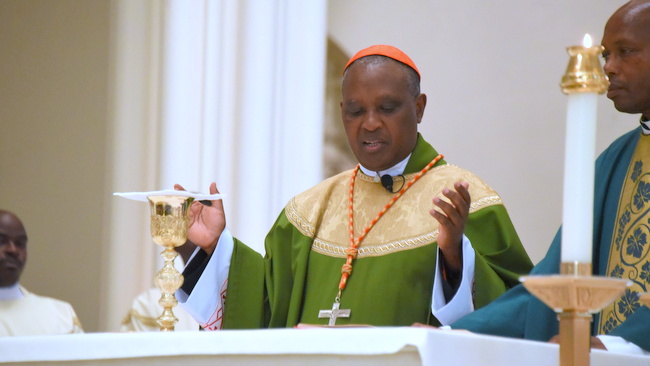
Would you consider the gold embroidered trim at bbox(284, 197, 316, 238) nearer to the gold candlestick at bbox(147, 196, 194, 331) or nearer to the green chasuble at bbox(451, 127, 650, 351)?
the gold candlestick at bbox(147, 196, 194, 331)

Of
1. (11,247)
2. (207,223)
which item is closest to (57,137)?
(11,247)

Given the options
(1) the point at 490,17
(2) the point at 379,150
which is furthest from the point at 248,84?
(2) the point at 379,150

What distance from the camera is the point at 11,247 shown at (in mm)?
7117

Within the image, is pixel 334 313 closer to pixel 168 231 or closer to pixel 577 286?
pixel 168 231

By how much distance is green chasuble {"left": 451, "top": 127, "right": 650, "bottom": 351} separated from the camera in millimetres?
3053

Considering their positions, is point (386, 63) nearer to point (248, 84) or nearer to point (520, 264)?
point (520, 264)

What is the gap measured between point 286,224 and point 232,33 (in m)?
2.32

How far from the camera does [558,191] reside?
619cm

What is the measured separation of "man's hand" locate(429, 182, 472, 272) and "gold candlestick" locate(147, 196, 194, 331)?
802 millimetres

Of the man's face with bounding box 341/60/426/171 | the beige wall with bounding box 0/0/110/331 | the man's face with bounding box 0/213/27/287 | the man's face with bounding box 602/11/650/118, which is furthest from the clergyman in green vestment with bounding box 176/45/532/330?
the beige wall with bounding box 0/0/110/331

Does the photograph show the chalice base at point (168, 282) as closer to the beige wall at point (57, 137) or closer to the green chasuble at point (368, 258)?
the green chasuble at point (368, 258)

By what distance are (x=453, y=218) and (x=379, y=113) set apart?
889 mm

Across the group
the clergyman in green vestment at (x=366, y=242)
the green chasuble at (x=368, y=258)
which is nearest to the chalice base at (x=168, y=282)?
the clergyman in green vestment at (x=366, y=242)

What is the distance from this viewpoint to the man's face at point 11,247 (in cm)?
712
